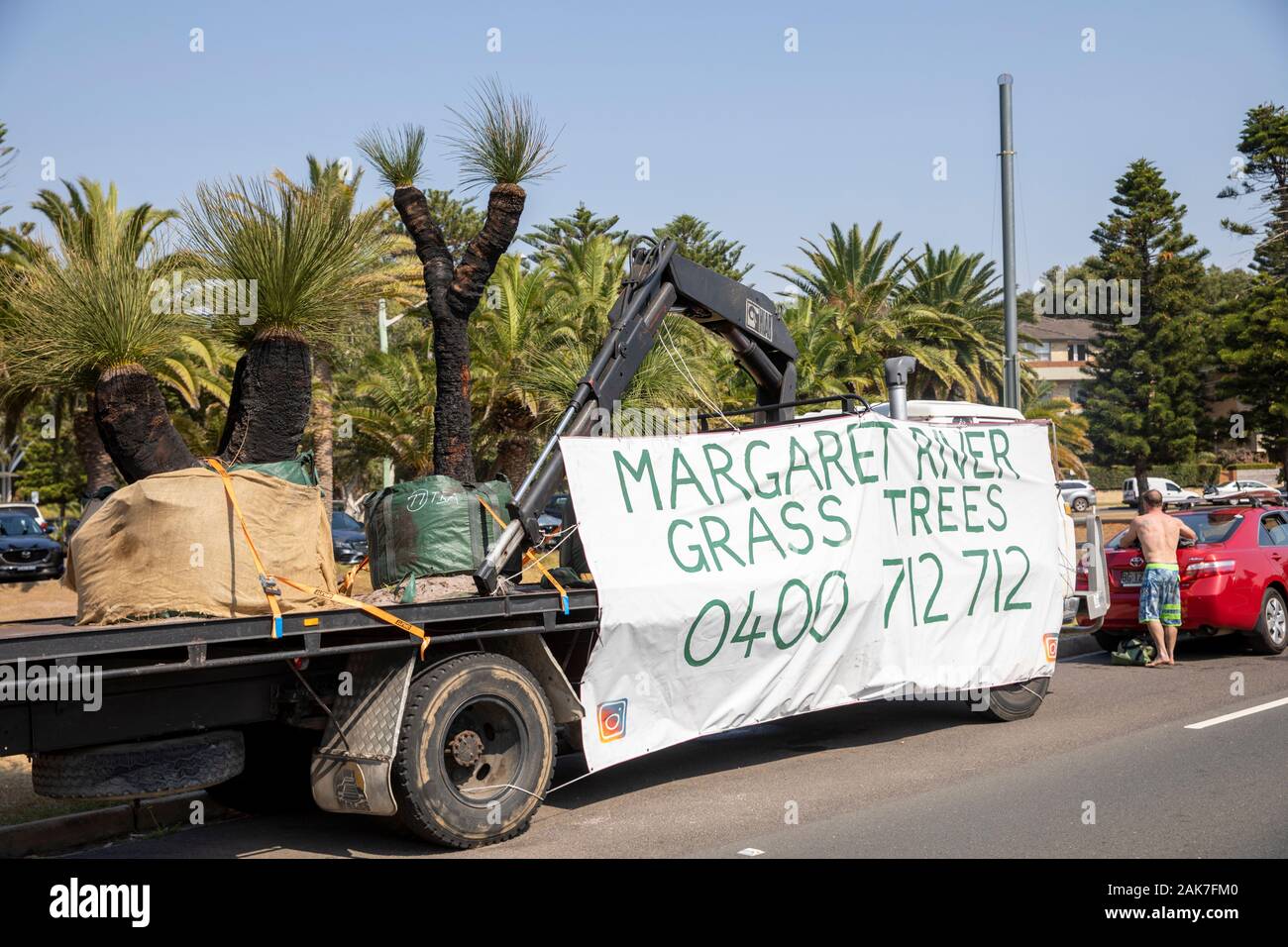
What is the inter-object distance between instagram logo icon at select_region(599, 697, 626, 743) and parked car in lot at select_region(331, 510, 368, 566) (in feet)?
68.5

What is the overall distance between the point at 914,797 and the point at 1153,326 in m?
49.6

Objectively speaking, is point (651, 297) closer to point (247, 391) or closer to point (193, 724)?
point (247, 391)

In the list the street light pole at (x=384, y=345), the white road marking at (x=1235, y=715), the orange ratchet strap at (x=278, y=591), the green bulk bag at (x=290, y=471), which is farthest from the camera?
the street light pole at (x=384, y=345)

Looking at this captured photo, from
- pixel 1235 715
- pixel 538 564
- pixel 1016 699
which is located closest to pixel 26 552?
pixel 538 564

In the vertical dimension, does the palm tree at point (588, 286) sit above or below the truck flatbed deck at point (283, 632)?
above

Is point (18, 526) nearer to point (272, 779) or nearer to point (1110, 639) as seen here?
point (272, 779)

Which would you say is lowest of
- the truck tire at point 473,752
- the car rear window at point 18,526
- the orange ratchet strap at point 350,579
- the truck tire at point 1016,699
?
the truck tire at point 1016,699

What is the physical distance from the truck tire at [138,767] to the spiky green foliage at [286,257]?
9.52ft

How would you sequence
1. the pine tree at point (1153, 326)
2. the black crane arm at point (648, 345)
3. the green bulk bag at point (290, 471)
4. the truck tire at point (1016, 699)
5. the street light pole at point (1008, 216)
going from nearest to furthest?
the green bulk bag at point (290, 471), the black crane arm at point (648, 345), the truck tire at point (1016, 699), the street light pole at point (1008, 216), the pine tree at point (1153, 326)

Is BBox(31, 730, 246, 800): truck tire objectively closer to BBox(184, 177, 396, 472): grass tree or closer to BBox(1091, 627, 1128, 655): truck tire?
BBox(184, 177, 396, 472): grass tree

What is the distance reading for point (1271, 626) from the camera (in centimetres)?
1284

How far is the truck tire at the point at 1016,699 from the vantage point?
9414mm

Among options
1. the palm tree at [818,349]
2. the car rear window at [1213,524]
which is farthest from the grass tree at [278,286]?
the palm tree at [818,349]

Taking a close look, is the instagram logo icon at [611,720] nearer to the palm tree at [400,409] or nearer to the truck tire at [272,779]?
the truck tire at [272,779]
